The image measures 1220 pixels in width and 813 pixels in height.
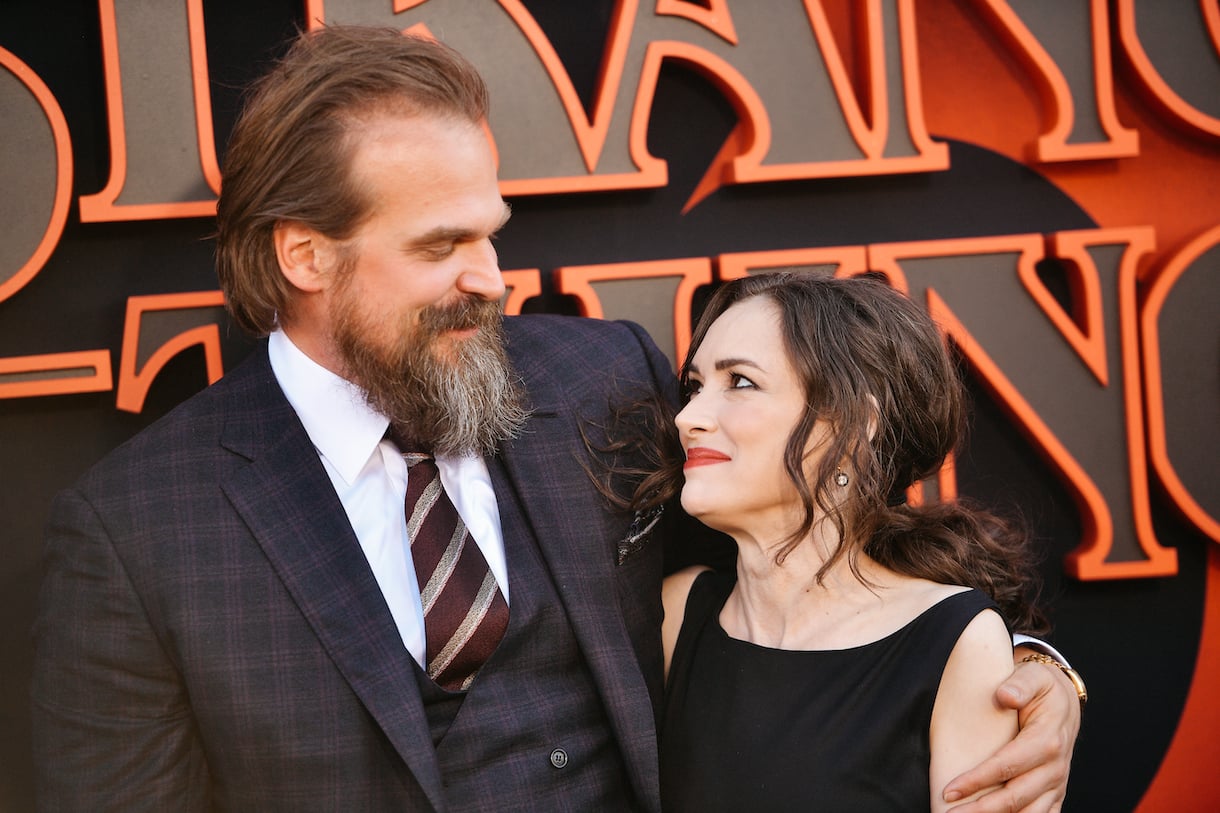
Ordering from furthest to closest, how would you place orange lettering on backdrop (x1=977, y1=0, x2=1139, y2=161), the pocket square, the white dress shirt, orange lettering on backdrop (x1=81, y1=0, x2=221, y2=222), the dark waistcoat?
orange lettering on backdrop (x1=977, y1=0, x2=1139, y2=161), orange lettering on backdrop (x1=81, y1=0, x2=221, y2=222), the pocket square, the white dress shirt, the dark waistcoat

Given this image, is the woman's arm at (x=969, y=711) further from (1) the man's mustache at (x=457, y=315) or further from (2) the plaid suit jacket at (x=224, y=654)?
(1) the man's mustache at (x=457, y=315)

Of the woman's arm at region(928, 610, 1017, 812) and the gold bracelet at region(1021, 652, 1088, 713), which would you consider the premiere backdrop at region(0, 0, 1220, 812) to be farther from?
the woman's arm at region(928, 610, 1017, 812)

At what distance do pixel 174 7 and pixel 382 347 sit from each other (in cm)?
109

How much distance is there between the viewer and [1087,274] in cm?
281

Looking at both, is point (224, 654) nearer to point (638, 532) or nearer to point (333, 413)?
point (333, 413)

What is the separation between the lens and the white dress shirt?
2053 mm

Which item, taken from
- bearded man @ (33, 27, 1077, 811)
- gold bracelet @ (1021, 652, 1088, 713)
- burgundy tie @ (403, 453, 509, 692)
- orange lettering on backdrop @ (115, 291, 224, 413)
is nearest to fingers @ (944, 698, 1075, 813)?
bearded man @ (33, 27, 1077, 811)

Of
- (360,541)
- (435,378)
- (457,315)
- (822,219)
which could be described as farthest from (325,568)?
(822,219)

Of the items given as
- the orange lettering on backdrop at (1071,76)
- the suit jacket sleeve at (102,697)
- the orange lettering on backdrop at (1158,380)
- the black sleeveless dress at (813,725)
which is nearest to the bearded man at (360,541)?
the suit jacket sleeve at (102,697)

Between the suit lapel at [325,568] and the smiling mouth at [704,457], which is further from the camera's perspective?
the smiling mouth at [704,457]

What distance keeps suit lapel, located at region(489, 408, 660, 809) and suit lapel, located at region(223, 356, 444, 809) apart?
1.06ft

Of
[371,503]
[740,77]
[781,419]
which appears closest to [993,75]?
[740,77]

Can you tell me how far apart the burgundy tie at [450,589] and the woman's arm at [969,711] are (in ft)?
2.51

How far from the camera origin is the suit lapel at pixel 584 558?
6.64 ft
